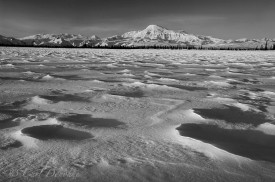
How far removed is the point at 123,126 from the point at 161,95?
4.83 ft

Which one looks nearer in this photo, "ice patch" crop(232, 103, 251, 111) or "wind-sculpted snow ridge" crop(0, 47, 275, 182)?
"wind-sculpted snow ridge" crop(0, 47, 275, 182)

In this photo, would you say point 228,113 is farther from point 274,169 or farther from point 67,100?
point 67,100

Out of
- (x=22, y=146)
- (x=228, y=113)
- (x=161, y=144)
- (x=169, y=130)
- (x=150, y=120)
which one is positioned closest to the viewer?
(x=22, y=146)

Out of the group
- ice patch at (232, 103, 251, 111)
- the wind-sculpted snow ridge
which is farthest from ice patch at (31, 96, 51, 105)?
ice patch at (232, 103, 251, 111)

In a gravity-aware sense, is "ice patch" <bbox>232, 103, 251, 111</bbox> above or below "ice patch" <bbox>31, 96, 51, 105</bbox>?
below

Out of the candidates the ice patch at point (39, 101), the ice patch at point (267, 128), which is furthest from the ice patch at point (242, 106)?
the ice patch at point (39, 101)

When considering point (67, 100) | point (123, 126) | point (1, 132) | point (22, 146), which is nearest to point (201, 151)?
point (123, 126)

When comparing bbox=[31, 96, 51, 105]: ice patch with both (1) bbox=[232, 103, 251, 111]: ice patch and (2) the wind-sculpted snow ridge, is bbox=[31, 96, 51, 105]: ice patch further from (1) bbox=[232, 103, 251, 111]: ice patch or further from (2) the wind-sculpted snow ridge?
(1) bbox=[232, 103, 251, 111]: ice patch

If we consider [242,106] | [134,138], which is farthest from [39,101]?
[242,106]

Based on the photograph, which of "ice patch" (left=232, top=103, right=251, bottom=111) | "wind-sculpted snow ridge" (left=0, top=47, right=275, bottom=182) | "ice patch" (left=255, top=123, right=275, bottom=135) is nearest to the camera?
"wind-sculpted snow ridge" (left=0, top=47, right=275, bottom=182)

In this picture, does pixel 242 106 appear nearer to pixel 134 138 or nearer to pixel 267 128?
pixel 267 128

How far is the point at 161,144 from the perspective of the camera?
5.83ft

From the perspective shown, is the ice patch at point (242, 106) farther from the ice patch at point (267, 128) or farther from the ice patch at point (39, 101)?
the ice patch at point (39, 101)

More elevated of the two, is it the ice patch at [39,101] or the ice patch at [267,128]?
the ice patch at [39,101]
